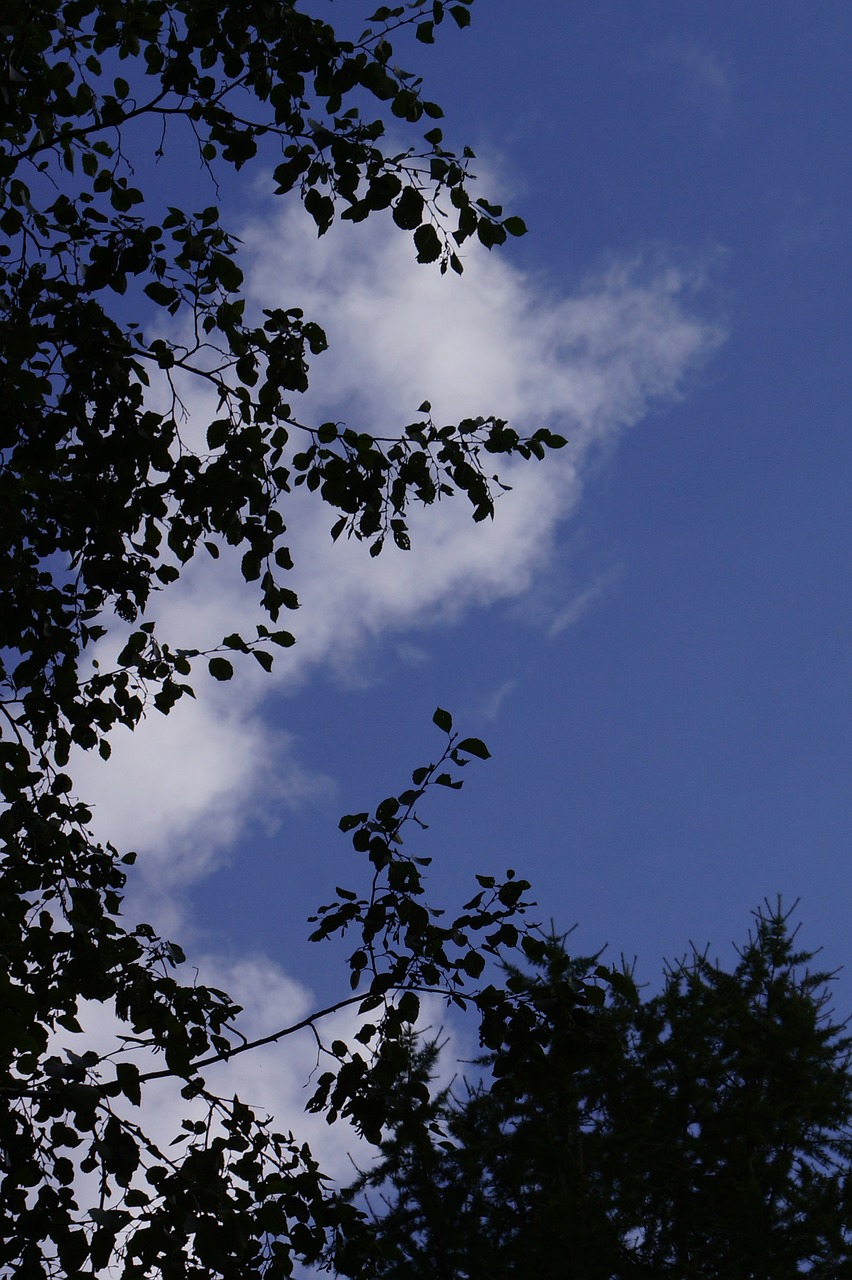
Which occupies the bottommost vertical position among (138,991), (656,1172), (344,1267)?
(344,1267)

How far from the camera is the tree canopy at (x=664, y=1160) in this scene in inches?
539

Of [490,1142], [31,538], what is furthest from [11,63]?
[490,1142]

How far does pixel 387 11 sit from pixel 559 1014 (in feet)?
13.3

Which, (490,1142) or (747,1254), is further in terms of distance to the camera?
(490,1142)

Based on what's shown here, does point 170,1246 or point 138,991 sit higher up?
point 138,991

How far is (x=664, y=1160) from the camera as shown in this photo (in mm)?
14906

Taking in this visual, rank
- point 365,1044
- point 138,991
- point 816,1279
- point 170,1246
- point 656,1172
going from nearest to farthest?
point 170,1246
point 365,1044
point 138,991
point 816,1279
point 656,1172

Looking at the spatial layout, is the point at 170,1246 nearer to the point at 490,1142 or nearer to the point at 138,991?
the point at 138,991

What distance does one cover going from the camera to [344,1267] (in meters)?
4.34

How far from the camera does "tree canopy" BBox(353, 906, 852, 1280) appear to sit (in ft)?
45.0

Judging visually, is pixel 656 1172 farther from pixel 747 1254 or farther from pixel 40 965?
pixel 40 965

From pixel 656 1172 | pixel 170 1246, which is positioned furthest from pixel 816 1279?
pixel 170 1246

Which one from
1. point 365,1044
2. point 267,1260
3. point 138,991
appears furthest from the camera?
point 138,991

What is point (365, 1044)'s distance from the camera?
4.66m
